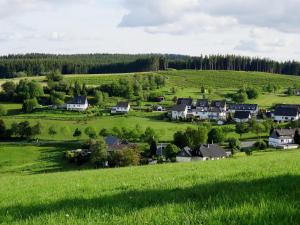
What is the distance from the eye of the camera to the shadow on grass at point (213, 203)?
24.7 ft

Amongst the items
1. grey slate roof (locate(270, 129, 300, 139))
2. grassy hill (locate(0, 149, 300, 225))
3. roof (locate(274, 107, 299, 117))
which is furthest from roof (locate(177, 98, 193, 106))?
grassy hill (locate(0, 149, 300, 225))

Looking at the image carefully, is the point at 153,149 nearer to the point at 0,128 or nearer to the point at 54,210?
the point at 0,128

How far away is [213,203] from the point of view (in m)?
9.01

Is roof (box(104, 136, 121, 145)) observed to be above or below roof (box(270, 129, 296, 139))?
below

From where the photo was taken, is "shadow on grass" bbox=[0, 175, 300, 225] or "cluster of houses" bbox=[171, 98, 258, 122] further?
"cluster of houses" bbox=[171, 98, 258, 122]

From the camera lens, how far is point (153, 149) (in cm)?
8706

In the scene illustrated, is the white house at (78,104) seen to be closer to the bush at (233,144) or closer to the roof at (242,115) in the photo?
the roof at (242,115)

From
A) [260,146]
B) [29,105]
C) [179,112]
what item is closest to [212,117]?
[179,112]

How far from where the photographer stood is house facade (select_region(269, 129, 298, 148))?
89.4 m

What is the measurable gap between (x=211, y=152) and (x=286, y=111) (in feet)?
207


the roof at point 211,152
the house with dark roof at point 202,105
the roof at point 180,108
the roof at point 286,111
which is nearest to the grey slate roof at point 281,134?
the roof at point 211,152

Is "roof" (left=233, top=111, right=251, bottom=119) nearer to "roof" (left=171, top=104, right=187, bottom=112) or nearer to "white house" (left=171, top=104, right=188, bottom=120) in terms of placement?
"white house" (left=171, top=104, right=188, bottom=120)

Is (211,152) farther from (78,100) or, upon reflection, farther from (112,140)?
(78,100)

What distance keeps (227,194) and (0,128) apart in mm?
106804
